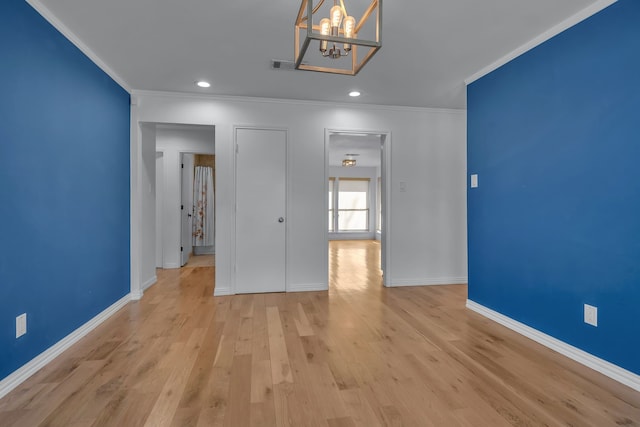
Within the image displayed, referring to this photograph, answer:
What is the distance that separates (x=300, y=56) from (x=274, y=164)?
241 centimetres

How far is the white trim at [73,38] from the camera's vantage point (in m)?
2.19

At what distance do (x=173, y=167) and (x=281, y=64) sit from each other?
11.1 ft

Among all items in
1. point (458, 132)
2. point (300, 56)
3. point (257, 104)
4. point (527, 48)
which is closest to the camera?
point (300, 56)

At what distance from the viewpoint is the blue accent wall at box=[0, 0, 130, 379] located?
1.95m

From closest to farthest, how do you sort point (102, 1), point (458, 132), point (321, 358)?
point (102, 1)
point (321, 358)
point (458, 132)

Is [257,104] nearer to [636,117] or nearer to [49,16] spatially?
[49,16]

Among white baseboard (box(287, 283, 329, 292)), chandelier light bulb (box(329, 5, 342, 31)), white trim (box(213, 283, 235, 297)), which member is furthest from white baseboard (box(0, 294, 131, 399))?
chandelier light bulb (box(329, 5, 342, 31))

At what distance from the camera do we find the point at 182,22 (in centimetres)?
242

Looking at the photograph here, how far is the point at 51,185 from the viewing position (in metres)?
2.35

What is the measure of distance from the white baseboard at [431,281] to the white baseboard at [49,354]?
10.8ft

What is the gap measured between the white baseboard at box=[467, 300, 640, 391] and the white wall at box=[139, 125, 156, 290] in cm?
400

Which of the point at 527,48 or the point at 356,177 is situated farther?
the point at 356,177

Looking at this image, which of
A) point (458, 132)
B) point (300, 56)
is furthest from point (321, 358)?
point (458, 132)

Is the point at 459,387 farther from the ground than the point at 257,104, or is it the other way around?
the point at 257,104
